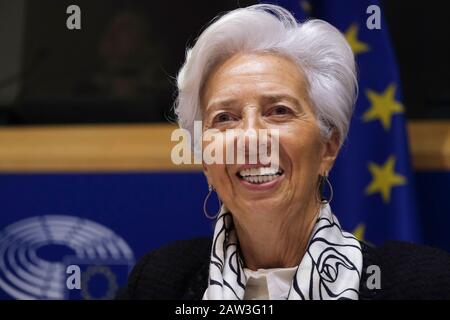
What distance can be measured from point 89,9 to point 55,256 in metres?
0.73

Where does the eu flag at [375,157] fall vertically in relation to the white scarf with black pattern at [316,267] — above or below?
above

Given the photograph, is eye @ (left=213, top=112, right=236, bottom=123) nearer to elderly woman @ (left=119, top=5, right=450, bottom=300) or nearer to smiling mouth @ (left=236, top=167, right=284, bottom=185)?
elderly woman @ (left=119, top=5, right=450, bottom=300)

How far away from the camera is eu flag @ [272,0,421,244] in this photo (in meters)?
1.78

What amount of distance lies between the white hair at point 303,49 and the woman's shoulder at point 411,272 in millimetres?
294

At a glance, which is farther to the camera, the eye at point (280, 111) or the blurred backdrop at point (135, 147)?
the blurred backdrop at point (135, 147)

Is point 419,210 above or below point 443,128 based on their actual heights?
below

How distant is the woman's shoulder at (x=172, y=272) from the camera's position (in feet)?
4.62

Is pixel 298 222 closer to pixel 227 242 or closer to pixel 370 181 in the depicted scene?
pixel 227 242

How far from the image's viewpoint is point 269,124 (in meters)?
1.27

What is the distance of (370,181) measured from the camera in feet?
5.95

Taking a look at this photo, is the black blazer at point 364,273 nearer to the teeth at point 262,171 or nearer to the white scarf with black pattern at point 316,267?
the white scarf with black pattern at point 316,267

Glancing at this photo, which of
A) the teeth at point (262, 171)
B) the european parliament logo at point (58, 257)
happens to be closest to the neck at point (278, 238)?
the teeth at point (262, 171)

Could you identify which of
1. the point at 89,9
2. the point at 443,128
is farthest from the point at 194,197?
the point at 443,128

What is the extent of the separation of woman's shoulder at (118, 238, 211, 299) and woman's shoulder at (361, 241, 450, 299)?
0.38 m
